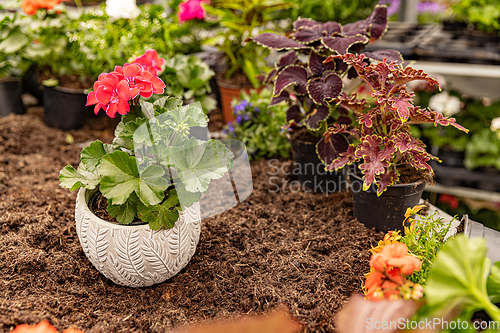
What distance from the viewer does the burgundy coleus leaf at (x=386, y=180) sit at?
1.22 meters

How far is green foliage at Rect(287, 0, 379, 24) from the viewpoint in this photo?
259cm

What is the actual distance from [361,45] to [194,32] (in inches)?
63.0

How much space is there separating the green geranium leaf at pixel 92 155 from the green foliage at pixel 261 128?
987mm

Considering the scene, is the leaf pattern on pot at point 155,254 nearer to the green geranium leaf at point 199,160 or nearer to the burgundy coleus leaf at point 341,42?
the green geranium leaf at point 199,160

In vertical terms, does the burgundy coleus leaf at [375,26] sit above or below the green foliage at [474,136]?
Result: above

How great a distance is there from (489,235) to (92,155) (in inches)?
44.3

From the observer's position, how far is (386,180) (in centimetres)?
Answer: 123

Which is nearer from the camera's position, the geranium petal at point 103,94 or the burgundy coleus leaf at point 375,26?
the geranium petal at point 103,94

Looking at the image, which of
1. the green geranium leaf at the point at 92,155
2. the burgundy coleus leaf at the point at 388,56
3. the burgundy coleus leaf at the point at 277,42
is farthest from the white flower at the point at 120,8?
the burgundy coleus leaf at the point at 388,56

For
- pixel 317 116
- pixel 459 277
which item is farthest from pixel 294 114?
pixel 459 277

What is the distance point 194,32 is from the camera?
2709 millimetres

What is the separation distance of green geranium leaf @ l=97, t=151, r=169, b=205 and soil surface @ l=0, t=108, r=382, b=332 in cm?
33

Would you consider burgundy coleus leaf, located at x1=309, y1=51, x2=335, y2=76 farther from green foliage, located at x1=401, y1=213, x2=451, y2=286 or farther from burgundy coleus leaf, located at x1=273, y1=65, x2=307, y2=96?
green foliage, located at x1=401, y1=213, x2=451, y2=286

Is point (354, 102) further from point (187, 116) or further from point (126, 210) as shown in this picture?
point (126, 210)
